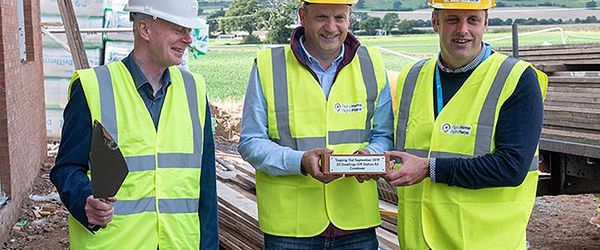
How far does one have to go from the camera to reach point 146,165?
295cm

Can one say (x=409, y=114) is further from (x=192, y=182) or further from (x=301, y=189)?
(x=192, y=182)

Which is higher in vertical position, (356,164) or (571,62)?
(571,62)

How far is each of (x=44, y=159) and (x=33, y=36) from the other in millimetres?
1957

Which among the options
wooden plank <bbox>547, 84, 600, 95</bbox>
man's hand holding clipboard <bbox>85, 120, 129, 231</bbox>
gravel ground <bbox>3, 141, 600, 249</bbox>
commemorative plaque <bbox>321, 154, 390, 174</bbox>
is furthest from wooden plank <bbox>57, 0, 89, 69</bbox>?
man's hand holding clipboard <bbox>85, 120, 129, 231</bbox>

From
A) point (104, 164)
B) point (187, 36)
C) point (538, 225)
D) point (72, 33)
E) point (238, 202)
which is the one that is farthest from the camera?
point (72, 33)

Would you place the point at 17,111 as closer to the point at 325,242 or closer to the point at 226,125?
the point at 325,242

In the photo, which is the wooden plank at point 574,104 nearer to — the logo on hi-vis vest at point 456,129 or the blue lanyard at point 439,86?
the blue lanyard at point 439,86

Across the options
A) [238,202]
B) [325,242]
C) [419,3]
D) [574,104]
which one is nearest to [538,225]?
[574,104]

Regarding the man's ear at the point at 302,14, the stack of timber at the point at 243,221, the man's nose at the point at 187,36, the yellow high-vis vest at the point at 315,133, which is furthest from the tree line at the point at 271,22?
the man's nose at the point at 187,36

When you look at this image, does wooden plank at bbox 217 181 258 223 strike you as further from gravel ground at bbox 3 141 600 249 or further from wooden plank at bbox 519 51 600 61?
wooden plank at bbox 519 51 600 61

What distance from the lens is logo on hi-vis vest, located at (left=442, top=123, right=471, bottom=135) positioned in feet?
10.1

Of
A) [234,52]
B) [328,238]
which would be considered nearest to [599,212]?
[328,238]

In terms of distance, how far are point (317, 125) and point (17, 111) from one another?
6.70 metres

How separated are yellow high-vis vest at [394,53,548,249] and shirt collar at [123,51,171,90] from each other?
1.02m
